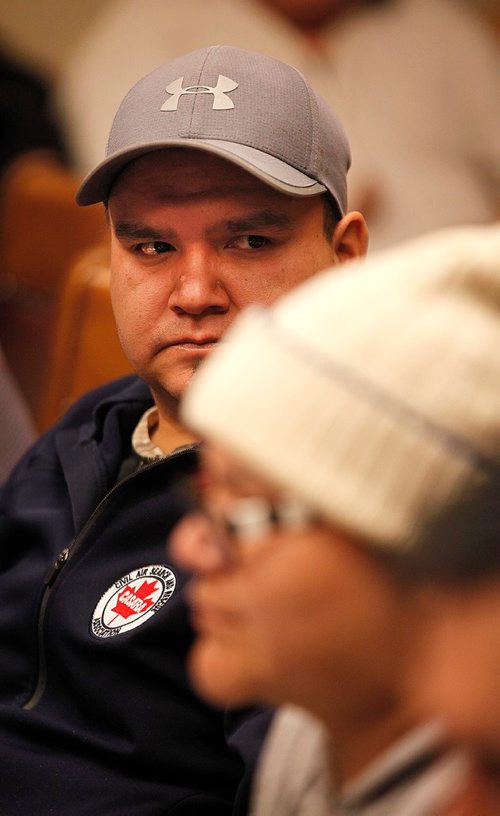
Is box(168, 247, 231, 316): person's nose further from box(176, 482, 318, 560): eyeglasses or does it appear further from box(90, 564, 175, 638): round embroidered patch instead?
box(176, 482, 318, 560): eyeglasses

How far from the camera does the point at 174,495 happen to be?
122 centimetres

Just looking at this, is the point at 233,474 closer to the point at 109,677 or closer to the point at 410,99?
the point at 109,677

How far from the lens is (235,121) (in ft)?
3.82

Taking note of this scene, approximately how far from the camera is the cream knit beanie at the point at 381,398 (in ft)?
2.09

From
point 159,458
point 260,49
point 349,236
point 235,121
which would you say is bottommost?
point 159,458

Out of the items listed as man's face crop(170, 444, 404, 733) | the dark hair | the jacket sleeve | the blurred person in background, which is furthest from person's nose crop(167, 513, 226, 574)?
the blurred person in background

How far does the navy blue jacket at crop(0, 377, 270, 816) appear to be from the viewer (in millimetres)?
1100

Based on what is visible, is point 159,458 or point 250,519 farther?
point 159,458

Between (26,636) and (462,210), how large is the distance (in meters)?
2.44

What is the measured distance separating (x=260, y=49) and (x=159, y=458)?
2.66 meters

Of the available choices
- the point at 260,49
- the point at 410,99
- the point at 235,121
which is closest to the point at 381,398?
the point at 235,121

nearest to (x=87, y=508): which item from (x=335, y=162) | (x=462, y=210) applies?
(x=335, y=162)

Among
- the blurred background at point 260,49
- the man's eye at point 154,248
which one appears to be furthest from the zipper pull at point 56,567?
the blurred background at point 260,49

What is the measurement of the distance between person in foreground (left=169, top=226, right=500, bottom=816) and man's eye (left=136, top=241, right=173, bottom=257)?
0.51m
